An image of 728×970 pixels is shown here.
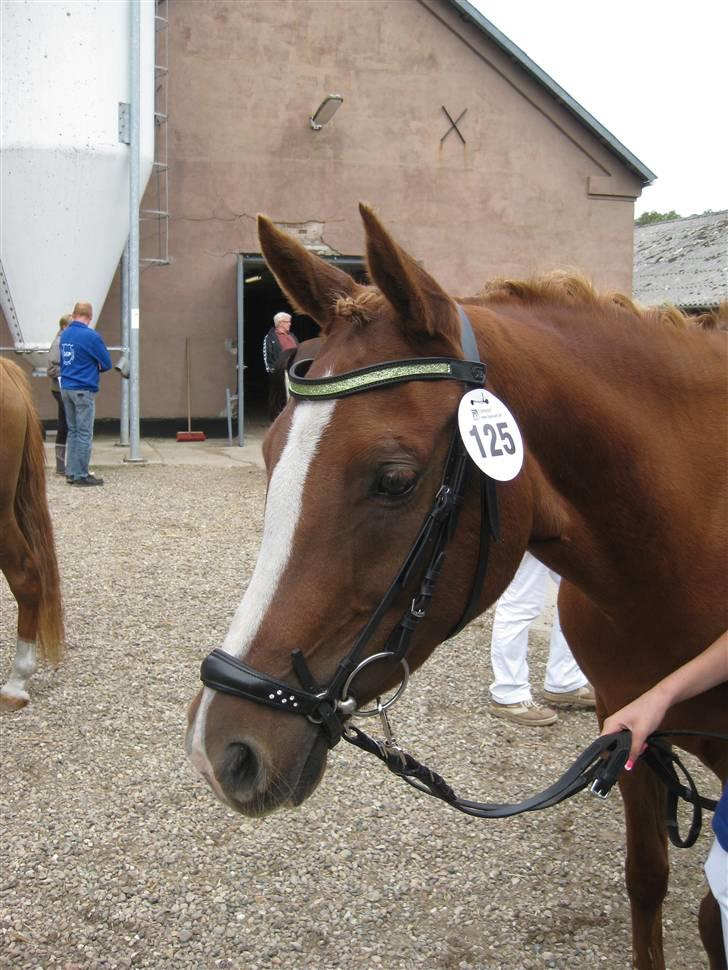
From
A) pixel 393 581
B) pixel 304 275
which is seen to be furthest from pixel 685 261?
pixel 393 581

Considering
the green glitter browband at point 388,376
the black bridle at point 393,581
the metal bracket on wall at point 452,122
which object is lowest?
the black bridle at point 393,581

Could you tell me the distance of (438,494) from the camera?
1.53 m

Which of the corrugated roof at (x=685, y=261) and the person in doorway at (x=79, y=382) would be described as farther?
the corrugated roof at (x=685, y=261)

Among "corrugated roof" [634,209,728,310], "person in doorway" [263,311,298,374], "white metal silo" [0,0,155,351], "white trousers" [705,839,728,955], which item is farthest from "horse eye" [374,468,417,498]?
"corrugated roof" [634,209,728,310]

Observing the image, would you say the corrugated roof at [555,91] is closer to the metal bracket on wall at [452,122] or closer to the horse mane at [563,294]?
the metal bracket on wall at [452,122]

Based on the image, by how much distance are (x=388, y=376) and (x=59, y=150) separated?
11282 millimetres

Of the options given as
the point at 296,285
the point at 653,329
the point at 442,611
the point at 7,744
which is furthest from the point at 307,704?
the point at 7,744

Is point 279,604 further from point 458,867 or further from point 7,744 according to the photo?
point 7,744

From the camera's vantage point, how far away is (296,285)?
1.70 meters

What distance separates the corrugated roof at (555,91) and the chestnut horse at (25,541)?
468 inches

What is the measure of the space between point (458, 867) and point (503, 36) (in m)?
13.8

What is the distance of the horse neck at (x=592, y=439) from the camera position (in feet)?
5.57

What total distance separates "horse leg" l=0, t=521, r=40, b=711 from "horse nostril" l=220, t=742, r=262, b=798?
3.30 meters

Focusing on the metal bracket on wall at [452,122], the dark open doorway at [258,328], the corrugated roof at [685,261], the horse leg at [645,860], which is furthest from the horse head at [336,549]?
the corrugated roof at [685,261]
